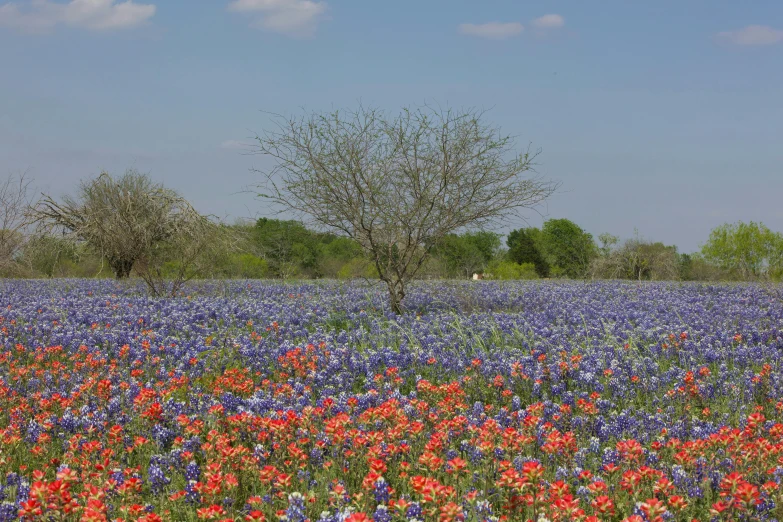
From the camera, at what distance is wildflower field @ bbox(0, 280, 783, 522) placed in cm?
447

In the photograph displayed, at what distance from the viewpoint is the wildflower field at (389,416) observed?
4.47 metres

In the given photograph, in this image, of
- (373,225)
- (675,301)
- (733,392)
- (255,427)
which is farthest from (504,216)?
(255,427)

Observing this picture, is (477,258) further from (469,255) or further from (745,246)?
(745,246)

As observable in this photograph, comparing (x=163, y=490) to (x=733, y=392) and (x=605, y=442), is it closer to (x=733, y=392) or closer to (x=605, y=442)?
(x=605, y=442)

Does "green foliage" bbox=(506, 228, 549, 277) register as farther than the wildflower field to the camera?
Yes

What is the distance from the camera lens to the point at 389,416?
576cm

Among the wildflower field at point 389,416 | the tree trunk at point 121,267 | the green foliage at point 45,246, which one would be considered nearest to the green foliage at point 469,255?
the tree trunk at point 121,267

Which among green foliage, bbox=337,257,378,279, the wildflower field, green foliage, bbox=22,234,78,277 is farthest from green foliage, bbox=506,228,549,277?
the wildflower field

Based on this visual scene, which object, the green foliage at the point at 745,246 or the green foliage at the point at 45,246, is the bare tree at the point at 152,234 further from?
the green foliage at the point at 745,246

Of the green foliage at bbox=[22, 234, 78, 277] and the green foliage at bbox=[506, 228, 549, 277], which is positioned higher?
the green foliage at bbox=[506, 228, 549, 277]

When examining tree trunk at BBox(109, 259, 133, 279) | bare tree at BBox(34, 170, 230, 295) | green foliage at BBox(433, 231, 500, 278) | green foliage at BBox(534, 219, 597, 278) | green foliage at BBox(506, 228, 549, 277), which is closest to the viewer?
bare tree at BBox(34, 170, 230, 295)

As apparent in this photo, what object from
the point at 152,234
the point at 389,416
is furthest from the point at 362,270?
the point at 389,416

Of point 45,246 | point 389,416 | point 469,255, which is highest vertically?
point 469,255

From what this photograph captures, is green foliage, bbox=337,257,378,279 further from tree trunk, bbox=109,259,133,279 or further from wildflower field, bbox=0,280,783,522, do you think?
tree trunk, bbox=109,259,133,279
